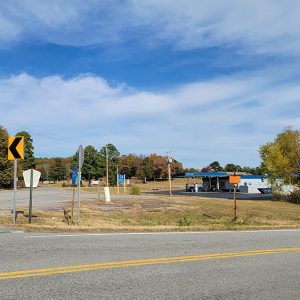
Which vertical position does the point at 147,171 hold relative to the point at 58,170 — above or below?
below

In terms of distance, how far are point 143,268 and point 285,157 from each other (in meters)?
44.2

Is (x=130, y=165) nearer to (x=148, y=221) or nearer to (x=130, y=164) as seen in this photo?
(x=130, y=164)

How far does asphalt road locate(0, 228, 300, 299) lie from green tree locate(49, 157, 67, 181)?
5009 inches

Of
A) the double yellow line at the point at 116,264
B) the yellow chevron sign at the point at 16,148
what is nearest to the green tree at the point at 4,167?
the yellow chevron sign at the point at 16,148

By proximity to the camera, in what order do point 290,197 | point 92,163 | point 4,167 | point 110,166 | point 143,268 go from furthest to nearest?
point 110,166 → point 92,163 → point 4,167 → point 290,197 → point 143,268

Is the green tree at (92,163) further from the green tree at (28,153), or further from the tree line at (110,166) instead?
the green tree at (28,153)

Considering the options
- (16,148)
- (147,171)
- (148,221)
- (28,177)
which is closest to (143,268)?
(16,148)

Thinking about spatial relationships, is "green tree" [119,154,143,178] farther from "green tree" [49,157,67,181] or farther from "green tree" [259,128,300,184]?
"green tree" [259,128,300,184]

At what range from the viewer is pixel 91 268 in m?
7.27

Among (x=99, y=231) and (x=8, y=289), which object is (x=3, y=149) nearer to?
(x=99, y=231)

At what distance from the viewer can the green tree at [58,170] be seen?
13588 centimetres

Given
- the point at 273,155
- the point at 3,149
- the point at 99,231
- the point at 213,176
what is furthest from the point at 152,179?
the point at 99,231

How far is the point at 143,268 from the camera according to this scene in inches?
295

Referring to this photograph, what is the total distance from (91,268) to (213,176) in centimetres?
8470
